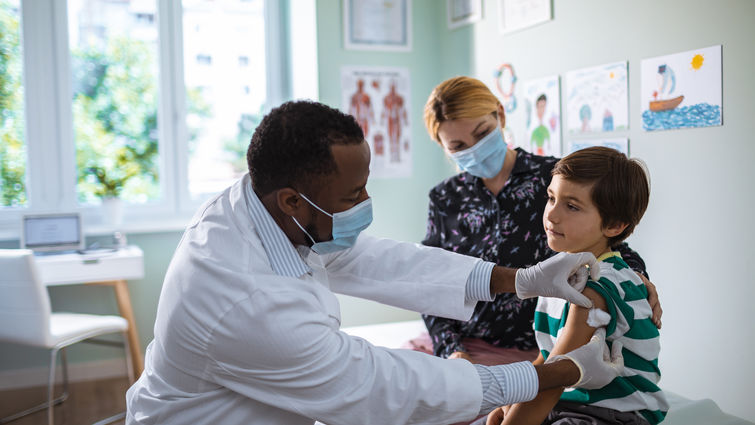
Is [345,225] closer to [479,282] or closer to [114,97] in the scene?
[479,282]

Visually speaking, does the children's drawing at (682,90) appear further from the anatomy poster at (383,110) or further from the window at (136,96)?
the window at (136,96)

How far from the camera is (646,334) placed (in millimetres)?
1223

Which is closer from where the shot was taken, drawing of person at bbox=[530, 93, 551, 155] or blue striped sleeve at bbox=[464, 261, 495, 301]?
blue striped sleeve at bbox=[464, 261, 495, 301]

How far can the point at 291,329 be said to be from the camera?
3.27ft

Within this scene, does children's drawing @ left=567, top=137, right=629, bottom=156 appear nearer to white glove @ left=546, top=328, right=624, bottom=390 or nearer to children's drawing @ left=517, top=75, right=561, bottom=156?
children's drawing @ left=517, top=75, right=561, bottom=156

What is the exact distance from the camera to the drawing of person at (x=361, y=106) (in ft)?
11.8

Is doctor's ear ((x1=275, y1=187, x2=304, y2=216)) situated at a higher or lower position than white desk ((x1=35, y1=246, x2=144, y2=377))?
higher

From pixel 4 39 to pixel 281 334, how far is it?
322 cm

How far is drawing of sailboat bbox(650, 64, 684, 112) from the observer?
2.16 m

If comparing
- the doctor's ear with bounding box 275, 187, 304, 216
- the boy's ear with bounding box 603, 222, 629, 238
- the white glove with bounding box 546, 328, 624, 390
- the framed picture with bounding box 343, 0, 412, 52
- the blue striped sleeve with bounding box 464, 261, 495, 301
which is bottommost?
the white glove with bounding box 546, 328, 624, 390

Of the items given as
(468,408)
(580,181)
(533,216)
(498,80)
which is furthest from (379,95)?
(468,408)

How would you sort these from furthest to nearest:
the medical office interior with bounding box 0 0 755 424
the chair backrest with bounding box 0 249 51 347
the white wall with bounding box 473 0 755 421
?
the medical office interior with bounding box 0 0 755 424, the chair backrest with bounding box 0 249 51 347, the white wall with bounding box 473 0 755 421

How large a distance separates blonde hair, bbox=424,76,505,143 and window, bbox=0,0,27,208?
8.76 feet

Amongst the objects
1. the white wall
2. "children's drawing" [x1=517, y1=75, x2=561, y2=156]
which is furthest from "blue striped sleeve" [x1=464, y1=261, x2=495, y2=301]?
"children's drawing" [x1=517, y1=75, x2=561, y2=156]
